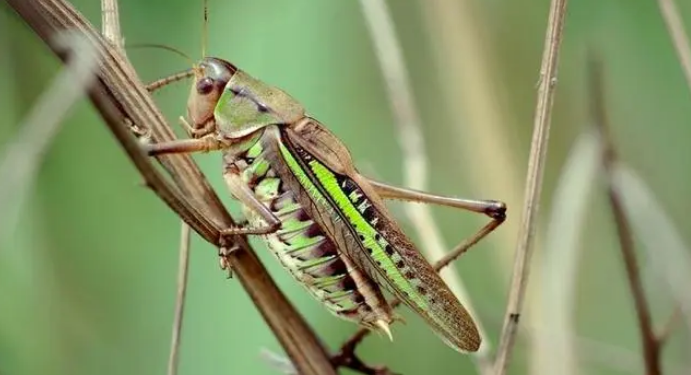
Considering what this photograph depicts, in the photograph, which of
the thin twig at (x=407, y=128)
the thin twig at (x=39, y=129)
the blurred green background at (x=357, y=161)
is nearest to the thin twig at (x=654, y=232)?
the blurred green background at (x=357, y=161)

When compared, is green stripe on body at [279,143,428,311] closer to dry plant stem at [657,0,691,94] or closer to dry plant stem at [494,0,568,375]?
dry plant stem at [494,0,568,375]

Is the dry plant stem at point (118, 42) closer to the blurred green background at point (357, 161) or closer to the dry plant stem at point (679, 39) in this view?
the blurred green background at point (357, 161)

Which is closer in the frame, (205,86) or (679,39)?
(679,39)

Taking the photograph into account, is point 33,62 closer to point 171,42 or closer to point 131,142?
point 171,42

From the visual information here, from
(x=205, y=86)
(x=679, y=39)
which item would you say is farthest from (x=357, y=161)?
(x=679, y=39)

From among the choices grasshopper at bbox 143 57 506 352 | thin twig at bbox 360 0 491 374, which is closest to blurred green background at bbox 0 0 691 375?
thin twig at bbox 360 0 491 374

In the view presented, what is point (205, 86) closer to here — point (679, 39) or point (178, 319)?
point (178, 319)
